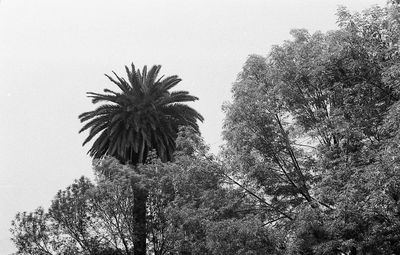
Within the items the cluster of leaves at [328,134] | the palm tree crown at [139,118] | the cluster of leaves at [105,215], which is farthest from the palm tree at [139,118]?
the cluster of leaves at [328,134]

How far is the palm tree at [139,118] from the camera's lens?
81.5ft

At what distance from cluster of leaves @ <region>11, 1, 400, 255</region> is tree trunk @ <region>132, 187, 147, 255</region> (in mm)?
548

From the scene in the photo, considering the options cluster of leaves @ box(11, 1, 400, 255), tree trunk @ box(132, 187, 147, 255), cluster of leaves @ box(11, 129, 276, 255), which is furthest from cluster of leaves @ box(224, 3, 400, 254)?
tree trunk @ box(132, 187, 147, 255)

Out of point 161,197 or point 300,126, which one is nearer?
point 300,126

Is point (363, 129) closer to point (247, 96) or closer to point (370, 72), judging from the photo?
point (370, 72)

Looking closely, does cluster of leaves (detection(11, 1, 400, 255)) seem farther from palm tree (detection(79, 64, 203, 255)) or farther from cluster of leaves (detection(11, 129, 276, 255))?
palm tree (detection(79, 64, 203, 255))

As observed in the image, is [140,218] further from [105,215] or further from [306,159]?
[306,159]

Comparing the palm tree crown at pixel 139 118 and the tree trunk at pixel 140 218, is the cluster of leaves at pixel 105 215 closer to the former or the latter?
the tree trunk at pixel 140 218

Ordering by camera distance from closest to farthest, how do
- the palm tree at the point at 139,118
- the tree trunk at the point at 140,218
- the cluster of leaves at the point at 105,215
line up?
the cluster of leaves at the point at 105,215, the tree trunk at the point at 140,218, the palm tree at the point at 139,118

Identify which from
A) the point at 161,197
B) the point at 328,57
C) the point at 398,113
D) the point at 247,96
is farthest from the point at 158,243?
the point at 398,113

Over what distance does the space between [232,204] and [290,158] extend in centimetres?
286

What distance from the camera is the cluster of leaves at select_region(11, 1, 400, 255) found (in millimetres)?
10531

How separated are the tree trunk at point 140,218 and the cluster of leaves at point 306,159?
548mm

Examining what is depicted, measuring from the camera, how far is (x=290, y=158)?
1501cm
